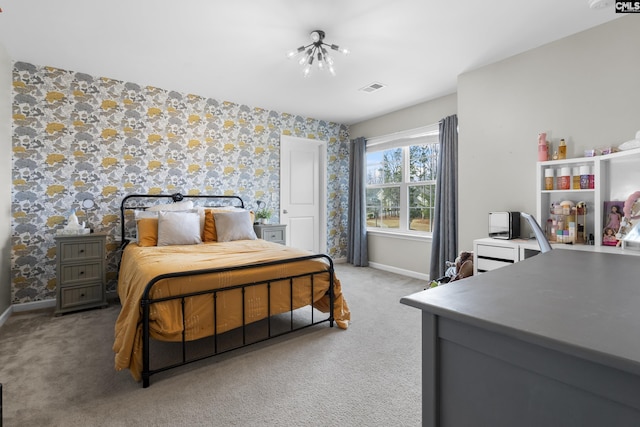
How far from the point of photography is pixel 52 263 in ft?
11.0

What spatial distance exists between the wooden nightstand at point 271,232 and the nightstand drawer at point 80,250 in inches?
69.4

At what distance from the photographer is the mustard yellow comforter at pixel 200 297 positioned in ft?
6.35

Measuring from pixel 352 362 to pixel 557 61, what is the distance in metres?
3.10

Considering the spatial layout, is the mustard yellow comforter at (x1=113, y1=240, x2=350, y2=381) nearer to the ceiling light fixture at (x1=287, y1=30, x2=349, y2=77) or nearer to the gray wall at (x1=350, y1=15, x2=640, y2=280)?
the ceiling light fixture at (x1=287, y1=30, x2=349, y2=77)

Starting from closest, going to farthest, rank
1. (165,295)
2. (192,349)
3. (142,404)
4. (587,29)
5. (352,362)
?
(142,404) < (165,295) < (352,362) < (192,349) < (587,29)

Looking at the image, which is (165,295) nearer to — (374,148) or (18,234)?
(18,234)

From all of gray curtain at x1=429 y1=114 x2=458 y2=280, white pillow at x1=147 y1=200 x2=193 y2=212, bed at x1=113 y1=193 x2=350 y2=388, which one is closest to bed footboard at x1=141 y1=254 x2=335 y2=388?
bed at x1=113 y1=193 x2=350 y2=388

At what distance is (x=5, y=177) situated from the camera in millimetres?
2994

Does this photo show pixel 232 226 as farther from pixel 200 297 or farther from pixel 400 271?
pixel 400 271

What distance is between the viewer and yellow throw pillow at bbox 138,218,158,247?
325 centimetres

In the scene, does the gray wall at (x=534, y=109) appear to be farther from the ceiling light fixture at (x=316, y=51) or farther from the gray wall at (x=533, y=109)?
the ceiling light fixture at (x=316, y=51)

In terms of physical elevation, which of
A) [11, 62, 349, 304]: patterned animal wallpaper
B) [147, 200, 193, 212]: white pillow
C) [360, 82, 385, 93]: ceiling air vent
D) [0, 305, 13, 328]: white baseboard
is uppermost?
[360, 82, 385, 93]: ceiling air vent

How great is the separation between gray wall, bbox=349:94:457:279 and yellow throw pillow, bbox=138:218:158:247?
330cm

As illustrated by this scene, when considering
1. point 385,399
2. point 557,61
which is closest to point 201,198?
point 385,399
